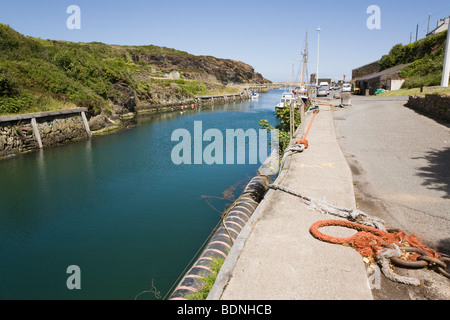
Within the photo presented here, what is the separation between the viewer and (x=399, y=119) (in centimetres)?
2198

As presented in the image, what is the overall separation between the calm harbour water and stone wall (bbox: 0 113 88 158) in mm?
1396

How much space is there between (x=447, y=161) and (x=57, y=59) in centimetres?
4226

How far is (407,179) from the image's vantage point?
10.3 metres

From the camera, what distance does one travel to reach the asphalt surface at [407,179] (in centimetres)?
560

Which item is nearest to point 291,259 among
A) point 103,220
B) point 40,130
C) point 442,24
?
point 103,220

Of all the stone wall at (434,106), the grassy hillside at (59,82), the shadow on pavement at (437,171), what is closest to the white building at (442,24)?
the stone wall at (434,106)

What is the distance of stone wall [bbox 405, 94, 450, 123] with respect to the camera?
63.7 feet

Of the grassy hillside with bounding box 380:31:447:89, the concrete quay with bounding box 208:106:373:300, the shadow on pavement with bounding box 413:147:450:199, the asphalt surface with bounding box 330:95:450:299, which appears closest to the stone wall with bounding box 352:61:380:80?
the grassy hillside with bounding box 380:31:447:89

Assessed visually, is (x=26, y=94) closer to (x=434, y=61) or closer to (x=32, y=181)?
(x=32, y=181)

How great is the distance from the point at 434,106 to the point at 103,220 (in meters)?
23.4

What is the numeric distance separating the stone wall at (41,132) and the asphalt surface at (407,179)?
24.5 meters

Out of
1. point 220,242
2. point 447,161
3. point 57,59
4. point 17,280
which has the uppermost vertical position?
point 57,59
